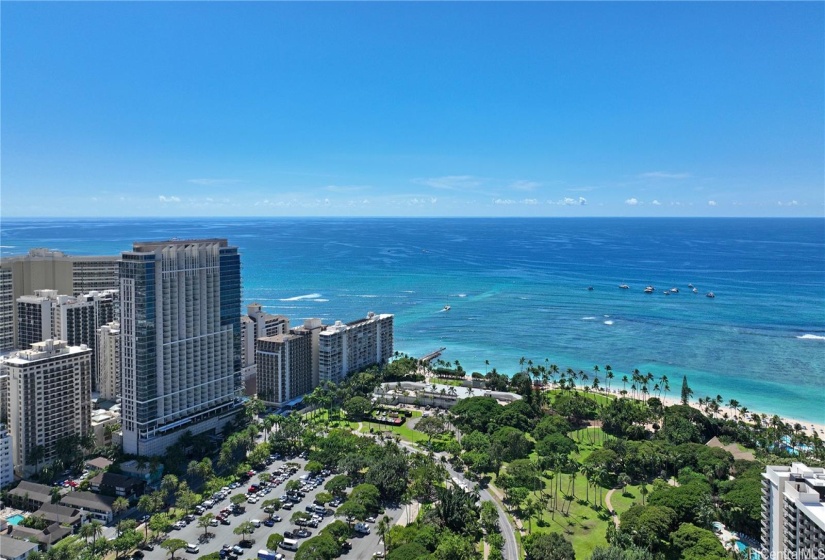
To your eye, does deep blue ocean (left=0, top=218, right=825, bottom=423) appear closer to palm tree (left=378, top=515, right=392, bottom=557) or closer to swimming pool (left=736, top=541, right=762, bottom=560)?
swimming pool (left=736, top=541, right=762, bottom=560)

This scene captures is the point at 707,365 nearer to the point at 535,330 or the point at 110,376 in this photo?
the point at 535,330

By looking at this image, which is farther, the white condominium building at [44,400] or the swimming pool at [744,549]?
the white condominium building at [44,400]

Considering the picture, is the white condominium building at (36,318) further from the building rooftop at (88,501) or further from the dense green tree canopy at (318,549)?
the dense green tree canopy at (318,549)

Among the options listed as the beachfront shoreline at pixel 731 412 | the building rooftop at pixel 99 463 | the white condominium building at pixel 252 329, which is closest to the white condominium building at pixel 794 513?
the beachfront shoreline at pixel 731 412

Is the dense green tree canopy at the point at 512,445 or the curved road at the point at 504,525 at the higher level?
the dense green tree canopy at the point at 512,445

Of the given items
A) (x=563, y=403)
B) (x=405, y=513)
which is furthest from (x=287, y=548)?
(x=563, y=403)

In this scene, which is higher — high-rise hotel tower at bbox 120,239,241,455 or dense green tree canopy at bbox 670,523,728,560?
high-rise hotel tower at bbox 120,239,241,455

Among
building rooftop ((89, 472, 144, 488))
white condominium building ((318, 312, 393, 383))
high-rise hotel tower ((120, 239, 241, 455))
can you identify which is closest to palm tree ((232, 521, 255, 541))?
building rooftop ((89, 472, 144, 488))

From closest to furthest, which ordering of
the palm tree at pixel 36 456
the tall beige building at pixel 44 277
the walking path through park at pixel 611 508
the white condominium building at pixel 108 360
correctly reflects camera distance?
the walking path through park at pixel 611 508 < the palm tree at pixel 36 456 < the white condominium building at pixel 108 360 < the tall beige building at pixel 44 277
